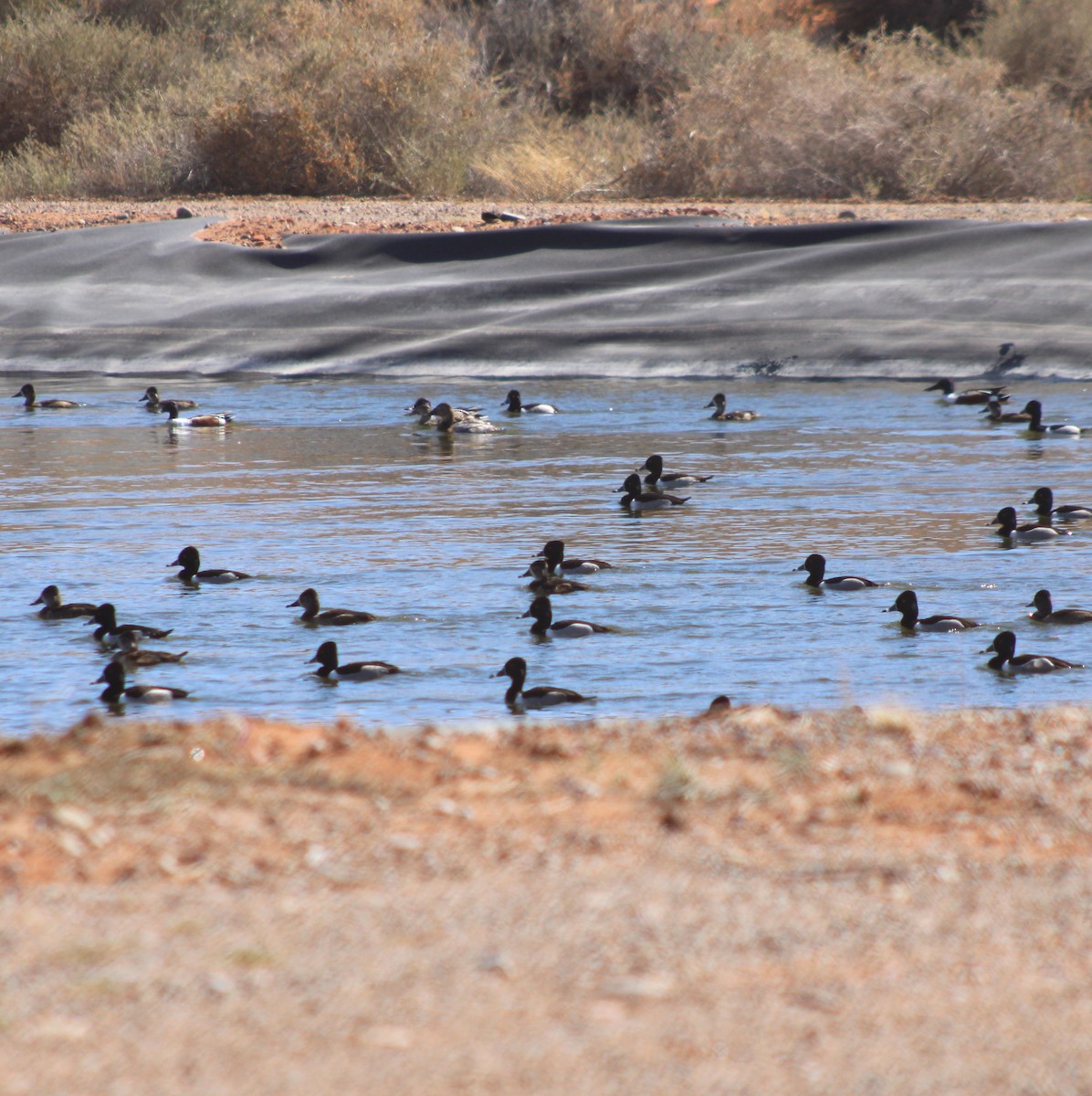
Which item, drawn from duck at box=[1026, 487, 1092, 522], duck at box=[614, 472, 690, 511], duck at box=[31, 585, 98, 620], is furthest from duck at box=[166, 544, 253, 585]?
duck at box=[1026, 487, 1092, 522]

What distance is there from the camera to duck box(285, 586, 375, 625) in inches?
433

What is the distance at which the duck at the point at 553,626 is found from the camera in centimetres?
1091

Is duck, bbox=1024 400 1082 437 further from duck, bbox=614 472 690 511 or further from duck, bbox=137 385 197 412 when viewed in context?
duck, bbox=137 385 197 412

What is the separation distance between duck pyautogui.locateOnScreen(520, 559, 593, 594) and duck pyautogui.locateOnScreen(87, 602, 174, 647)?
2.61m

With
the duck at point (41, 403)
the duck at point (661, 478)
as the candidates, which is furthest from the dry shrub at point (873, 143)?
the duck at point (661, 478)

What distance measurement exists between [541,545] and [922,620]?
3758 mm

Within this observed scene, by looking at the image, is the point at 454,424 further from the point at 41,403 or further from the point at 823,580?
the point at 823,580

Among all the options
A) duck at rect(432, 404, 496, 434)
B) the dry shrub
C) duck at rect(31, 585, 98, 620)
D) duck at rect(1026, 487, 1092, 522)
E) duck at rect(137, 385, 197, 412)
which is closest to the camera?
duck at rect(31, 585, 98, 620)

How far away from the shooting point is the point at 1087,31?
45.9m

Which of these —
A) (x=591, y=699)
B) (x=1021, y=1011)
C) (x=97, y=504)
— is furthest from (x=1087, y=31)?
(x=1021, y=1011)

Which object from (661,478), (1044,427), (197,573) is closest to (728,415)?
(1044,427)

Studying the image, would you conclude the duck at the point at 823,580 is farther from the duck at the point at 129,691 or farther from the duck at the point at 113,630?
the duck at the point at 129,691

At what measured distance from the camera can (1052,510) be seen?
1446 cm

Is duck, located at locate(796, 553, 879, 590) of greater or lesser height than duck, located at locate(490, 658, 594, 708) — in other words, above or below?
below
